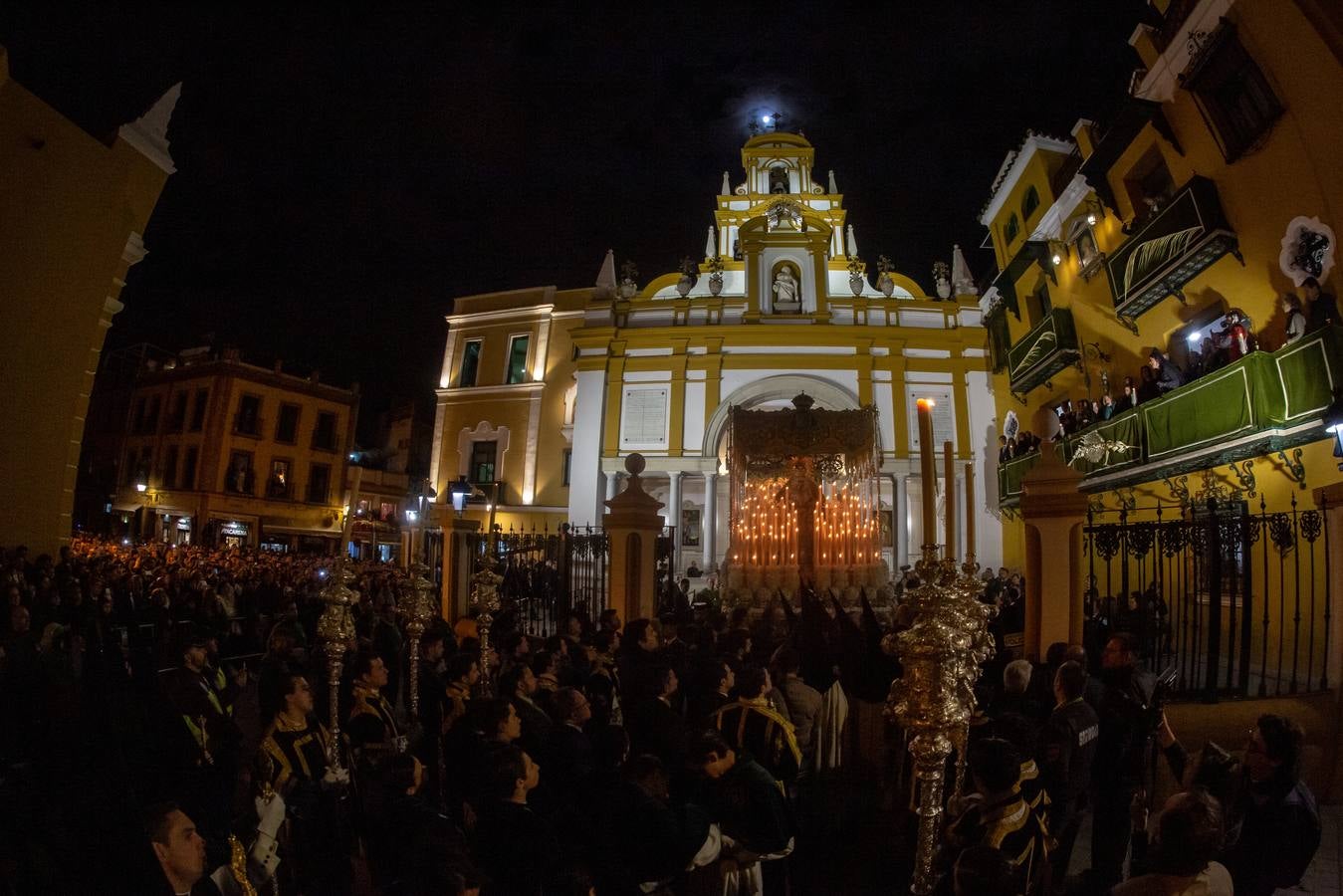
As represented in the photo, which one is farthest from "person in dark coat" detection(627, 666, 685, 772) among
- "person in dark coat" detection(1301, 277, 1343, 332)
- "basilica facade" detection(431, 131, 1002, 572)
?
"basilica facade" detection(431, 131, 1002, 572)

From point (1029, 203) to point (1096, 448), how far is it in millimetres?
9101

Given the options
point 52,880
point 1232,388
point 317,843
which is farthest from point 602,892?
point 1232,388

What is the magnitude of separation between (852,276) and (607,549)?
2101 centimetres

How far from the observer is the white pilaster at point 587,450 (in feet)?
90.1

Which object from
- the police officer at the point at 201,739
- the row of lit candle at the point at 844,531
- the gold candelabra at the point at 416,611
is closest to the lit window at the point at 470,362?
the row of lit candle at the point at 844,531

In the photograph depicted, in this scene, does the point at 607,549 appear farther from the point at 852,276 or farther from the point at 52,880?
the point at 852,276

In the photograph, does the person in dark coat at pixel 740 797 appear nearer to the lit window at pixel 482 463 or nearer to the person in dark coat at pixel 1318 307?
the person in dark coat at pixel 1318 307

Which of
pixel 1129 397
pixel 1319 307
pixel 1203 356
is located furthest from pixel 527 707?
pixel 1129 397

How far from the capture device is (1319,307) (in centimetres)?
1029

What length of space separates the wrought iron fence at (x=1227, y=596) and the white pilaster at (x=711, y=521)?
14.3 metres

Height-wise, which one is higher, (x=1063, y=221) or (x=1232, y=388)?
(x=1063, y=221)

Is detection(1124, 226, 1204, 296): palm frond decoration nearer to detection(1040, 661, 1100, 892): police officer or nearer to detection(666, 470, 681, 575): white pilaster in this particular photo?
detection(1040, 661, 1100, 892): police officer

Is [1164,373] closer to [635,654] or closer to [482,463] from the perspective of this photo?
[635,654]

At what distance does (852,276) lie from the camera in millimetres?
29172
